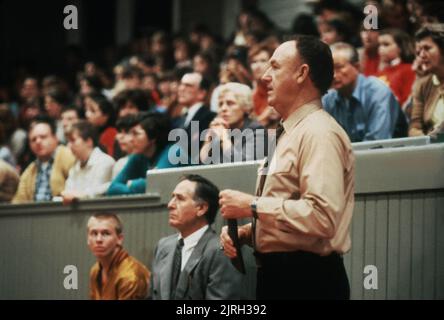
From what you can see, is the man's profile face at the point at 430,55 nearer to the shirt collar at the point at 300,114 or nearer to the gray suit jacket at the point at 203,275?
the gray suit jacket at the point at 203,275

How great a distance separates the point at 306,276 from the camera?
12.1ft

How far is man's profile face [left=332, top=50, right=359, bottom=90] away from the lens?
6270mm

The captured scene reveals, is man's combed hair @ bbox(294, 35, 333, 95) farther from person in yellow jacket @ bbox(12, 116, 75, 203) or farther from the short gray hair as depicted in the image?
person in yellow jacket @ bbox(12, 116, 75, 203)

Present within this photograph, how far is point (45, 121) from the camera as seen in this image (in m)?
8.34

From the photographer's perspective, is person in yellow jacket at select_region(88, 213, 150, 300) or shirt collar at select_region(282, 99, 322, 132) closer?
shirt collar at select_region(282, 99, 322, 132)

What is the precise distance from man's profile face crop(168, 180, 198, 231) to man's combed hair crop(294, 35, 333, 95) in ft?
6.36

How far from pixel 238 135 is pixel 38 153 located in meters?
2.49

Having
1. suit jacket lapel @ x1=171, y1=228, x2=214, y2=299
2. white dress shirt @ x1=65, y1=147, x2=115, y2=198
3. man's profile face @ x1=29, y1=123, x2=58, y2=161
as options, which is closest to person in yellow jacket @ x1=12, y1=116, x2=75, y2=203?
man's profile face @ x1=29, y1=123, x2=58, y2=161

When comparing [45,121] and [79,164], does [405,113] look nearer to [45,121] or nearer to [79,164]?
[79,164]

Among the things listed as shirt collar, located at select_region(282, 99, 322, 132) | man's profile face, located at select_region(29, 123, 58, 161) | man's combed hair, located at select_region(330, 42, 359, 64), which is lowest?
shirt collar, located at select_region(282, 99, 322, 132)

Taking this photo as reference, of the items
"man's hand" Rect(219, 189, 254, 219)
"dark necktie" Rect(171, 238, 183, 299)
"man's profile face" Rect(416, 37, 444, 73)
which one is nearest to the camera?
"man's hand" Rect(219, 189, 254, 219)

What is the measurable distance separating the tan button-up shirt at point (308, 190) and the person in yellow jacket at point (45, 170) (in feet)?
13.5

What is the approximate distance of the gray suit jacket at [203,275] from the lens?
5305 millimetres

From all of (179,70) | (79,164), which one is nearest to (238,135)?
(79,164)
